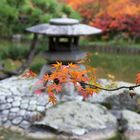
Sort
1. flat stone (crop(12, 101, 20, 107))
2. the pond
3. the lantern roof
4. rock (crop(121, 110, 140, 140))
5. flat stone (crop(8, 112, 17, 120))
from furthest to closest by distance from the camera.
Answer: the pond → the lantern roof → flat stone (crop(12, 101, 20, 107)) → flat stone (crop(8, 112, 17, 120)) → rock (crop(121, 110, 140, 140))

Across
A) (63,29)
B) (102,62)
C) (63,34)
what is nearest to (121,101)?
(63,34)

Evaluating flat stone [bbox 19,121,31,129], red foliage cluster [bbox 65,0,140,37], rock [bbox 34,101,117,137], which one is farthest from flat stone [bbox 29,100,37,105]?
red foliage cluster [bbox 65,0,140,37]

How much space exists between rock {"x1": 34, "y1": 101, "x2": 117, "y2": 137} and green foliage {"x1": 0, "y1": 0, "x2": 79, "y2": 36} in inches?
112

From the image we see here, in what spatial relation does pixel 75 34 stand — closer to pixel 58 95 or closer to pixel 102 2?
pixel 58 95

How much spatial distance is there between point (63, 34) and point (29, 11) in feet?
5.14

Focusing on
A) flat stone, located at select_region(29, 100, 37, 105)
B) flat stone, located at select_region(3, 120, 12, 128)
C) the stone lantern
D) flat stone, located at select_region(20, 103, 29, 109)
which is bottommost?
flat stone, located at select_region(3, 120, 12, 128)

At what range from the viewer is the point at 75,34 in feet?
30.7

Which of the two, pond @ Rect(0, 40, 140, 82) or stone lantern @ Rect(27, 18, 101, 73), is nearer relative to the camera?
stone lantern @ Rect(27, 18, 101, 73)

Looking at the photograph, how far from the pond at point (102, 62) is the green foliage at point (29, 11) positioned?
7.79 ft

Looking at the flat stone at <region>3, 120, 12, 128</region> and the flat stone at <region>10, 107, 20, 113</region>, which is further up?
the flat stone at <region>10, 107, 20, 113</region>

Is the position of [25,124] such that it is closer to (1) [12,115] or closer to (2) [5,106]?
(1) [12,115]

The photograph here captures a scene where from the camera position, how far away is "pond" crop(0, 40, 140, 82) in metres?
13.2

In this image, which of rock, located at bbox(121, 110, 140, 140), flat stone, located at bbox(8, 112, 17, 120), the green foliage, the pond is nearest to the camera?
rock, located at bbox(121, 110, 140, 140)

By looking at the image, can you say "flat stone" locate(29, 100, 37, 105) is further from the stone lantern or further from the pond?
the pond
